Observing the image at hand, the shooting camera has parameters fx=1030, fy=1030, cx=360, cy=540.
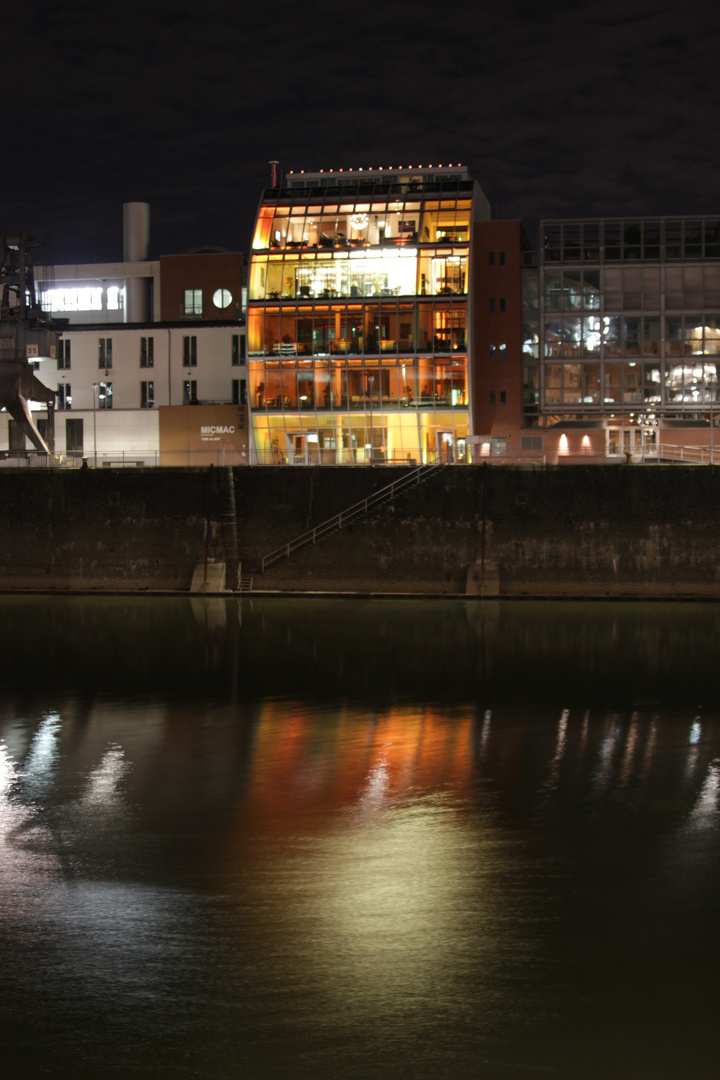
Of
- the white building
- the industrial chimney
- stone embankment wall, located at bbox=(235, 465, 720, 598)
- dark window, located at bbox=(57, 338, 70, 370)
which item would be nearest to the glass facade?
stone embankment wall, located at bbox=(235, 465, 720, 598)

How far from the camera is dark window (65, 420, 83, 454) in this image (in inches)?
2415

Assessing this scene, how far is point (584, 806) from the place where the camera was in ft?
53.1

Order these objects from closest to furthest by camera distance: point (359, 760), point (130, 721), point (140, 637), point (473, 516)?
point (359, 760) → point (130, 721) → point (140, 637) → point (473, 516)

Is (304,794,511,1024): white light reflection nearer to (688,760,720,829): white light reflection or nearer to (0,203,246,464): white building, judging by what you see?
(688,760,720,829): white light reflection

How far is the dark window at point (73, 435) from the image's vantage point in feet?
201

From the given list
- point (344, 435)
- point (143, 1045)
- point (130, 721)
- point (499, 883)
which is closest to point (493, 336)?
point (344, 435)

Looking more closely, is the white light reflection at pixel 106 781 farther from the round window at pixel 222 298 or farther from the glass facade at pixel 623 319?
the round window at pixel 222 298

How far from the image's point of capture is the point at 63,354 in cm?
6275

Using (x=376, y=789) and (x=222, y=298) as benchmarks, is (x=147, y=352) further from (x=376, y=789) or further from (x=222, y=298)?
(x=376, y=789)

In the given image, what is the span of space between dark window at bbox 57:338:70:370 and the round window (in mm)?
10531

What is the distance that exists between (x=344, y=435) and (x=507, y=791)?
4088 centimetres

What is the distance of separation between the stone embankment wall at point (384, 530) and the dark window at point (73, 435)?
59.9ft

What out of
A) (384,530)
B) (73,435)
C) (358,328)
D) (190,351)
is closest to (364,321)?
(358,328)

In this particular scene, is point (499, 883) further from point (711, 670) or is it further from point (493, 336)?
point (493, 336)
